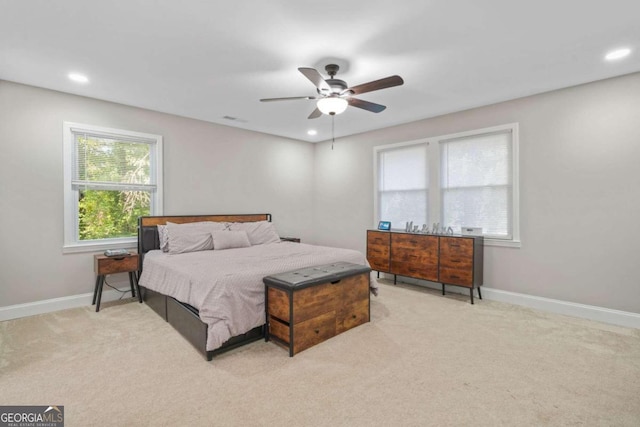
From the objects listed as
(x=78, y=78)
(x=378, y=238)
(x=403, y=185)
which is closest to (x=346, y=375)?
(x=378, y=238)

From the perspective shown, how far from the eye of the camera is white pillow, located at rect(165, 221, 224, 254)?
157 inches

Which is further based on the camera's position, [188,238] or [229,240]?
[229,240]

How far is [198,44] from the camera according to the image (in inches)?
104

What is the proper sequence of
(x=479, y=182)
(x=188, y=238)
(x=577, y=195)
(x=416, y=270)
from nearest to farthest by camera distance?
(x=577, y=195) < (x=188, y=238) < (x=479, y=182) < (x=416, y=270)

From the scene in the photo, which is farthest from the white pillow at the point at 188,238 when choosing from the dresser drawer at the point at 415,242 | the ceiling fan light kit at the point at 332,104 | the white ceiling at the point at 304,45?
the dresser drawer at the point at 415,242

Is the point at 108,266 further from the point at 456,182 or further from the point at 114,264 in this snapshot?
the point at 456,182

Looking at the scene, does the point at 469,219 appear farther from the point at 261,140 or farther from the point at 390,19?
the point at 261,140

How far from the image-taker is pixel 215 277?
2684 millimetres

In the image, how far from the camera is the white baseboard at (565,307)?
327 centimetres

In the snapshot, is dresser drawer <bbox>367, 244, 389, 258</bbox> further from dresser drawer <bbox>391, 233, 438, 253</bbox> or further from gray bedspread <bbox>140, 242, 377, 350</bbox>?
gray bedspread <bbox>140, 242, 377, 350</bbox>

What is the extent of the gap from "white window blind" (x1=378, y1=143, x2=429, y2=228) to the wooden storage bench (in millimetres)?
2262

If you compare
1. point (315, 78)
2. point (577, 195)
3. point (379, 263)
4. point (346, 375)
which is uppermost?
point (315, 78)

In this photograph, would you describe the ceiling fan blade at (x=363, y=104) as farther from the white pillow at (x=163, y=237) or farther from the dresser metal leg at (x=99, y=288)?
the dresser metal leg at (x=99, y=288)

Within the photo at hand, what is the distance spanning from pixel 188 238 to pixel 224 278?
1709 millimetres
